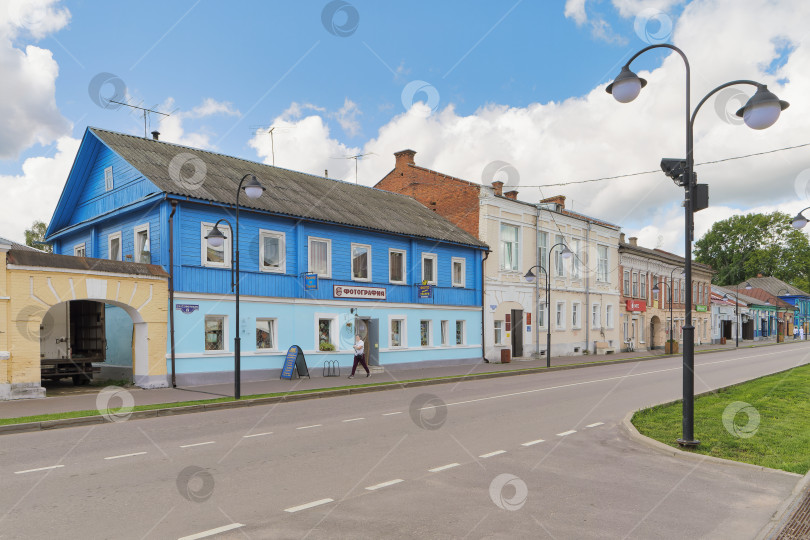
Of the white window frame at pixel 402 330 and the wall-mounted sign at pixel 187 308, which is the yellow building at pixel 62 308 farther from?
the white window frame at pixel 402 330

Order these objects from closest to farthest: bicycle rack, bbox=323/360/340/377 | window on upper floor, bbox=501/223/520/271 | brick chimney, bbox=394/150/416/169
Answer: bicycle rack, bbox=323/360/340/377
window on upper floor, bbox=501/223/520/271
brick chimney, bbox=394/150/416/169

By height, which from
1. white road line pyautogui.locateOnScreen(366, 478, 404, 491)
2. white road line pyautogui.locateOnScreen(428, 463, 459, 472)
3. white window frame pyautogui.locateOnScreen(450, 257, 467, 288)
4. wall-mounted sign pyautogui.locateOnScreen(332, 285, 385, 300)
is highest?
white window frame pyautogui.locateOnScreen(450, 257, 467, 288)

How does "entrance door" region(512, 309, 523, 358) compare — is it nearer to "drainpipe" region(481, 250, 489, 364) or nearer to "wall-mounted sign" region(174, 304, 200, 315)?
"drainpipe" region(481, 250, 489, 364)

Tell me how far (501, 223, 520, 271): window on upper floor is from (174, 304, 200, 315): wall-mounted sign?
18.1m

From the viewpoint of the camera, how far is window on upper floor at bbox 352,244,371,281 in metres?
24.5

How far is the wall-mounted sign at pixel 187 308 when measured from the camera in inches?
732

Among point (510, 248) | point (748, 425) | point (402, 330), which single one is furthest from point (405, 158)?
point (748, 425)

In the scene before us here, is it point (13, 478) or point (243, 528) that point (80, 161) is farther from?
point (243, 528)

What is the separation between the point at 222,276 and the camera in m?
19.8

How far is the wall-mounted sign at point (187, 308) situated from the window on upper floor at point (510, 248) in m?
18.1

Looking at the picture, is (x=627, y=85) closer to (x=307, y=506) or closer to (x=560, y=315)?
(x=307, y=506)

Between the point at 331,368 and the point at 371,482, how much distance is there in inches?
627

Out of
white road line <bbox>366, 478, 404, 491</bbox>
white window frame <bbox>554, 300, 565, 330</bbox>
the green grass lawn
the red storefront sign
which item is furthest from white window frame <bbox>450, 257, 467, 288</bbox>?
white road line <bbox>366, 478, 404, 491</bbox>

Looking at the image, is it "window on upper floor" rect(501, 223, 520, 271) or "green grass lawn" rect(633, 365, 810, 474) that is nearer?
"green grass lawn" rect(633, 365, 810, 474)
